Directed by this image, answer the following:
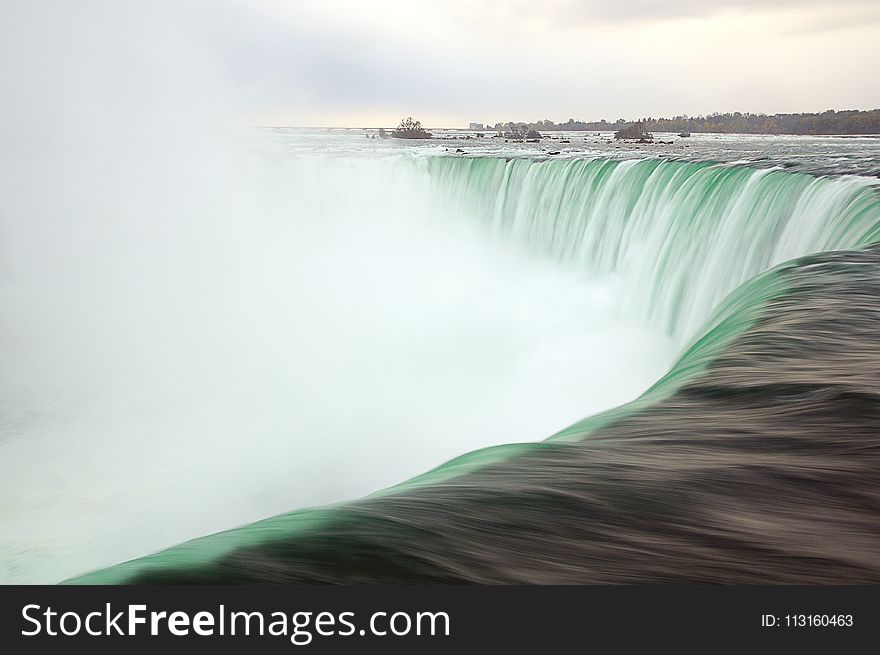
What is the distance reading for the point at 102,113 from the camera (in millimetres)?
15602

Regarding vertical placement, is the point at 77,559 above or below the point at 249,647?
below

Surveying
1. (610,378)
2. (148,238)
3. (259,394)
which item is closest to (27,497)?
(259,394)

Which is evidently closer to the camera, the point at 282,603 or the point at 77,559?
the point at 282,603

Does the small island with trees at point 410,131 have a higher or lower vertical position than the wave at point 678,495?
higher

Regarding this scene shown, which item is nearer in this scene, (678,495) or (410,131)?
(678,495)

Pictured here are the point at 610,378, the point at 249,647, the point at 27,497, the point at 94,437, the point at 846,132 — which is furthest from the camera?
the point at 846,132

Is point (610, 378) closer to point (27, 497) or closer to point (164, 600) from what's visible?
point (27, 497)

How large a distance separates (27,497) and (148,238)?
32.9ft

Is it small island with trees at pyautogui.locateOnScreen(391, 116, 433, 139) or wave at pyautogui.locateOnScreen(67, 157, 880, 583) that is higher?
small island with trees at pyautogui.locateOnScreen(391, 116, 433, 139)

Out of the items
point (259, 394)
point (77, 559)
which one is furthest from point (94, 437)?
point (77, 559)

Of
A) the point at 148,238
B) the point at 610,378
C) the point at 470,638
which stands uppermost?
the point at 148,238

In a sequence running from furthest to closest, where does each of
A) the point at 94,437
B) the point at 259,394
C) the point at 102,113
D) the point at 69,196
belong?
the point at 102,113
the point at 69,196
the point at 259,394
the point at 94,437

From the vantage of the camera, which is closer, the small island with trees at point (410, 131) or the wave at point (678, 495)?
the wave at point (678, 495)

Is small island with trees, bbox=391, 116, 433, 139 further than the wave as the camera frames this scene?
Yes
